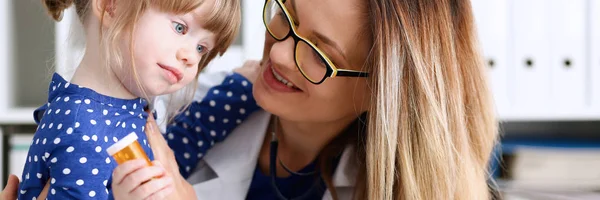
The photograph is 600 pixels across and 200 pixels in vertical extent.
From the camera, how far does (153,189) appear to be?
81 cm

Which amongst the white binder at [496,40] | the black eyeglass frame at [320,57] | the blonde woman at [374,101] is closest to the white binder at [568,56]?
the white binder at [496,40]

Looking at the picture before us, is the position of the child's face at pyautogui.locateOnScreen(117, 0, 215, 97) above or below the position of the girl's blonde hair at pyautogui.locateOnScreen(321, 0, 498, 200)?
above

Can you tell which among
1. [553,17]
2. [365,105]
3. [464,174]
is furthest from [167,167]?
[553,17]

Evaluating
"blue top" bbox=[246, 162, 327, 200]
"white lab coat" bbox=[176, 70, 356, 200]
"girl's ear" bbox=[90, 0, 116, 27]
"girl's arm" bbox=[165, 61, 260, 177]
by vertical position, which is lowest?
"blue top" bbox=[246, 162, 327, 200]

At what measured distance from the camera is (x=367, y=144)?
1.10m

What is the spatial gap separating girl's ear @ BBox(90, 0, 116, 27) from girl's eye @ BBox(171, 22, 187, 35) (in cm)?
8

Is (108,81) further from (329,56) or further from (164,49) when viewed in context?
(329,56)

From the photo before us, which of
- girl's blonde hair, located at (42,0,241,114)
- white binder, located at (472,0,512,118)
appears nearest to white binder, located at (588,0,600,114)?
white binder, located at (472,0,512,118)

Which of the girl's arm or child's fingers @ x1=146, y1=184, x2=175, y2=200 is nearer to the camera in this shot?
child's fingers @ x1=146, y1=184, x2=175, y2=200

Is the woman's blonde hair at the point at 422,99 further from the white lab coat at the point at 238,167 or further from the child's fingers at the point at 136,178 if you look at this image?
the child's fingers at the point at 136,178

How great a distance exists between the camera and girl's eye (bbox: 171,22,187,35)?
87 cm

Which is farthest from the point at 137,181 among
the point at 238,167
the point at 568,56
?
the point at 568,56

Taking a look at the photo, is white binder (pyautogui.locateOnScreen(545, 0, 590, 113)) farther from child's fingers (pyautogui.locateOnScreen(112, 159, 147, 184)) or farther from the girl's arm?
child's fingers (pyautogui.locateOnScreen(112, 159, 147, 184))

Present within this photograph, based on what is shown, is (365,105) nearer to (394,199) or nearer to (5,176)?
(394,199)
